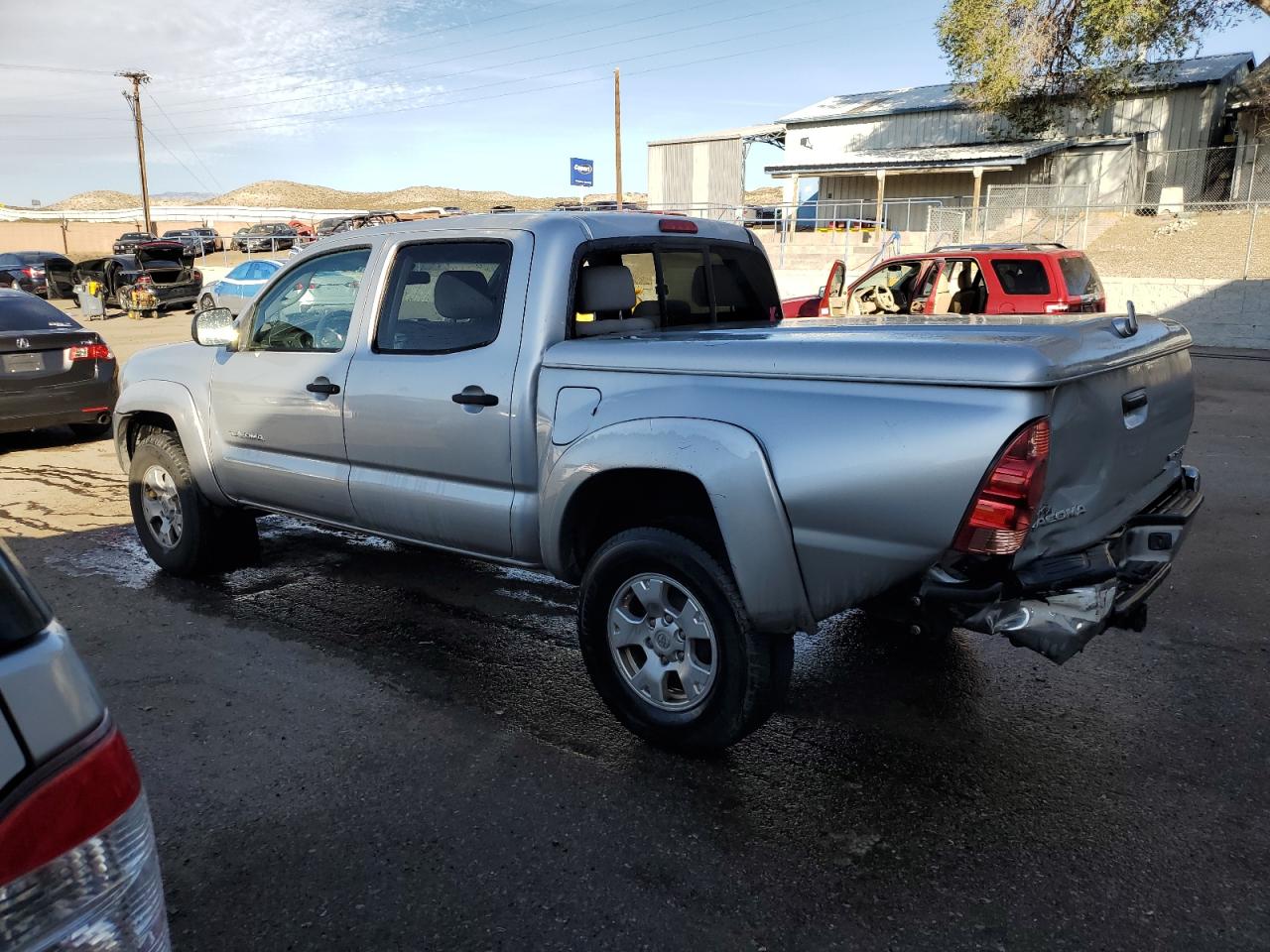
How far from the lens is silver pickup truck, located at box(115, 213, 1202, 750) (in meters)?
2.82

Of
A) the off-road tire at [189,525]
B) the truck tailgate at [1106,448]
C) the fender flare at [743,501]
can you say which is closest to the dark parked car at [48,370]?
the off-road tire at [189,525]

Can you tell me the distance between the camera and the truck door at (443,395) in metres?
3.94

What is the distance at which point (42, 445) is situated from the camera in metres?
9.88

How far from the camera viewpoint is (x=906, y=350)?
9.48 feet

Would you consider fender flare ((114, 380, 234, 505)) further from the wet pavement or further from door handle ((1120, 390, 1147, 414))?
door handle ((1120, 390, 1147, 414))

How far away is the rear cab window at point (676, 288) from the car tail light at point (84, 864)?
9.18 feet

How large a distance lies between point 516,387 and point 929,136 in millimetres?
39866

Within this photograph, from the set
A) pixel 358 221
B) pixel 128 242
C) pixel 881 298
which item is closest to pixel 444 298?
pixel 881 298

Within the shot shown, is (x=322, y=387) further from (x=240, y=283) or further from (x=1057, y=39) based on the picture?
(x=1057, y=39)

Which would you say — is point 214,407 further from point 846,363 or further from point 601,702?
point 846,363

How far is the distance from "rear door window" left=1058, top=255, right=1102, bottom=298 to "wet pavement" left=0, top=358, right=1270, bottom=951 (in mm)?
7684

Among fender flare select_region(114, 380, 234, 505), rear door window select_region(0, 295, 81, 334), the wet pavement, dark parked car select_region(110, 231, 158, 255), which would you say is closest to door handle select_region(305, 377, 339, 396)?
fender flare select_region(114, 380, 234, 505)

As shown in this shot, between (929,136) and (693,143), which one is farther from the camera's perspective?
(693,143)

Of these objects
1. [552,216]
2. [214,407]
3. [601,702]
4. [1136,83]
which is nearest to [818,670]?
[601,702]
